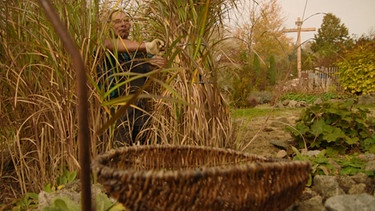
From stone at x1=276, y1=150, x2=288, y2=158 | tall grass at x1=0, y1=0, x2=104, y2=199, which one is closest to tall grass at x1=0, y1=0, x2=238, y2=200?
tall grass at x1=0, y1=0, x2=104, y2=199

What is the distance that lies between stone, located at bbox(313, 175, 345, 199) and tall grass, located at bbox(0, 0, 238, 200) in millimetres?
505

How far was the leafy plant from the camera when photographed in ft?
7.94

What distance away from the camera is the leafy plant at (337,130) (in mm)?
2420

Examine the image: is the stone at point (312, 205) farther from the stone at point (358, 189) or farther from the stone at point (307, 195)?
the stone at point (358, 189)

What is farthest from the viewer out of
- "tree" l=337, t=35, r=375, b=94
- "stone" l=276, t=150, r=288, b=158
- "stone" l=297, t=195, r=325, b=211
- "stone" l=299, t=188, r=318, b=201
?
"tree" l=337, t=35, r=375, b=94

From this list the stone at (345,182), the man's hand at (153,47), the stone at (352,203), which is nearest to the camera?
the stone at (352,203)

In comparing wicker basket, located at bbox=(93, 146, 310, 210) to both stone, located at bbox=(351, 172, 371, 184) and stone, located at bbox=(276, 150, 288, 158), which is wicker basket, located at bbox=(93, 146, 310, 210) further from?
stone, located at bbox=(276, 150, 288, 158)

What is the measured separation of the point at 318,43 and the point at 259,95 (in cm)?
1761

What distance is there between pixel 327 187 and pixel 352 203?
30 cm

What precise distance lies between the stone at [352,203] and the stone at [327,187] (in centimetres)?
23

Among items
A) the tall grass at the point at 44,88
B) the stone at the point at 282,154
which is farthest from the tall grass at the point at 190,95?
the stone at the point at 282,154

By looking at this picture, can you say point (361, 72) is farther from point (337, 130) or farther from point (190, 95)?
point (190, 95)

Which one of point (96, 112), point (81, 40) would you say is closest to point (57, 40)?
point (81, 40)

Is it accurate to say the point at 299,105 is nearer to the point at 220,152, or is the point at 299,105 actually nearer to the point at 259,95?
the point at 259,95
